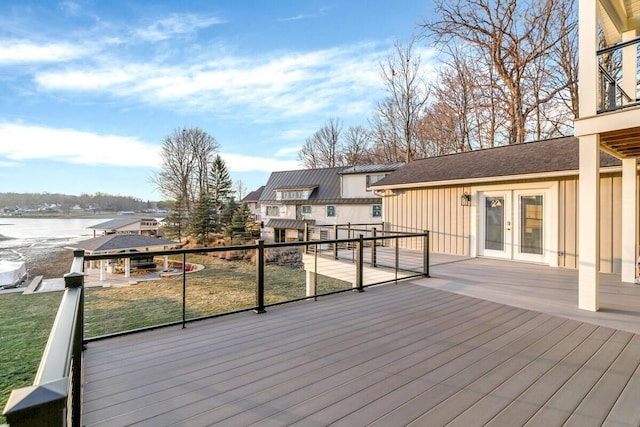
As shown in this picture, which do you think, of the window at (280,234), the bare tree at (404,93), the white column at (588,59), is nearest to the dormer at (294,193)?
the window at (280,234)

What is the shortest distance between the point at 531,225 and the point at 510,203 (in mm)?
726

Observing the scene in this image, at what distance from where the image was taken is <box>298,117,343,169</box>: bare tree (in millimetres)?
33594

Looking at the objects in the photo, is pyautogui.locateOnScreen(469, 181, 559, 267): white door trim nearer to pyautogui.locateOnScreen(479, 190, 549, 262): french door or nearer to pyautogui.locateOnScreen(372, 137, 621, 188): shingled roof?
pyautogui.locateOnScreen(479, 190, 549, 262): french door

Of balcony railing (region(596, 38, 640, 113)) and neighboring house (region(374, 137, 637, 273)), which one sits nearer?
balcony railing (region(596, 38, 640, 113))

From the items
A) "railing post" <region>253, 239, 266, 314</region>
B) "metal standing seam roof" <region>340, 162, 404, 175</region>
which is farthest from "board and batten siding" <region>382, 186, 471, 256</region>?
"metal standing seam roof" <region>340, 162, 404, 175</region>

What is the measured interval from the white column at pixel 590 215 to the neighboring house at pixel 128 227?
27.5 meters

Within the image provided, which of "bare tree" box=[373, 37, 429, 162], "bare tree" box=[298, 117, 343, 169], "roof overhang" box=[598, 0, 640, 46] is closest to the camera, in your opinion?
"roof overhang" box=[598, 0, 640, 46]

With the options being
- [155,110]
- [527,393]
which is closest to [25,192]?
[155,110]

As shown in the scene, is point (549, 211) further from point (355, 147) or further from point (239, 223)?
point (355, 147)

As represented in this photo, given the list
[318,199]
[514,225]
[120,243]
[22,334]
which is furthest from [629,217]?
[318,199]

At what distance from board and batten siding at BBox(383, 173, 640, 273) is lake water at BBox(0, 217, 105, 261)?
2819 centimetres

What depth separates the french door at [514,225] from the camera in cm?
774

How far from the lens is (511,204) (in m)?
8.20

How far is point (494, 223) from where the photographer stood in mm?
8594
